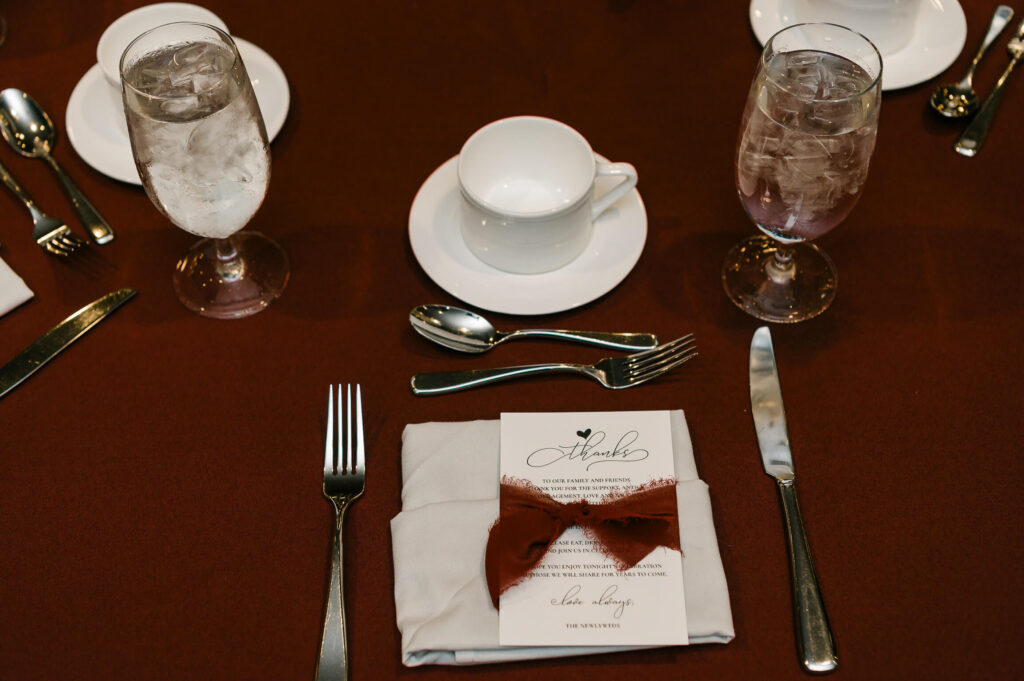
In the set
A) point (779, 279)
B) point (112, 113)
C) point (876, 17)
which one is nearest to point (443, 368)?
point (779, 279)

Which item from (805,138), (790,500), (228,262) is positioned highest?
(805,138)

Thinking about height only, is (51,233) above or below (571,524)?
above

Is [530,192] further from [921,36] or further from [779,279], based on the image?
[921,36]

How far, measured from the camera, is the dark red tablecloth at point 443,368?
2.26 ft

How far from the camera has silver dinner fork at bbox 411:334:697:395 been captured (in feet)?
2.68

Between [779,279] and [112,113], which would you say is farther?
[112,113]

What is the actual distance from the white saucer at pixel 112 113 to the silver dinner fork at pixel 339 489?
388mm

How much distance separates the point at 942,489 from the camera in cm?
75

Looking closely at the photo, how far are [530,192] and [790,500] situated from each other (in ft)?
1.37

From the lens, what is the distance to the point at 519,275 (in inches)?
34.9

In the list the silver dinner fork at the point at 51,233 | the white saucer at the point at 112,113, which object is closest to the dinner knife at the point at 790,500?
the white saucer at the point at 112,113

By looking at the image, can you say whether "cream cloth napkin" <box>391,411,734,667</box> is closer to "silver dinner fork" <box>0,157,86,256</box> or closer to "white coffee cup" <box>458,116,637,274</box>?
"white coffee cup" <box>458,116,637,274</box>

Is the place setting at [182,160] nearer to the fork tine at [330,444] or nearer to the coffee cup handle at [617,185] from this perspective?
the fork tine at [330,444]

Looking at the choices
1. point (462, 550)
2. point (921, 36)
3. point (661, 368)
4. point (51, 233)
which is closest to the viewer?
point (462, 550)
